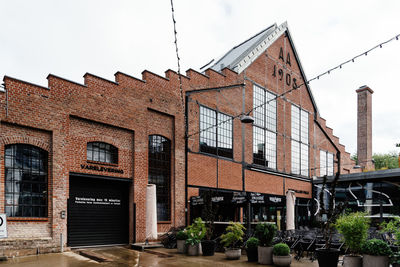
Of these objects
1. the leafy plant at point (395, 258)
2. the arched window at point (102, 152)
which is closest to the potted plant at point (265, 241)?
the leafy plant at point (395, 258)

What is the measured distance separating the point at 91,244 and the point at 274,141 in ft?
48.1

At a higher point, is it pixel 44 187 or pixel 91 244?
pixel 44 187

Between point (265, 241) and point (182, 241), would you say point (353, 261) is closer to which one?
point (265, 241)

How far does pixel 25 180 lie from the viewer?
43.1ft

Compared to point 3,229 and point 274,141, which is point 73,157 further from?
point 274,141

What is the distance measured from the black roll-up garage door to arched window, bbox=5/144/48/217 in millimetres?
1219

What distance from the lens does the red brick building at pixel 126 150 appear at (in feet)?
42.8

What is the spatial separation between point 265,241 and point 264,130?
13.5m

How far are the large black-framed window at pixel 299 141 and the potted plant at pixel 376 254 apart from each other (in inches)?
706

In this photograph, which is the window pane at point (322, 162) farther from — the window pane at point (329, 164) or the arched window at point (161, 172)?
the arched window at point (161, 172)

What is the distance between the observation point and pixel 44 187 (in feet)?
44.7

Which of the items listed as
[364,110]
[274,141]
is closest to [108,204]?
[274,141]

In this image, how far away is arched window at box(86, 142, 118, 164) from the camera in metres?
15.1

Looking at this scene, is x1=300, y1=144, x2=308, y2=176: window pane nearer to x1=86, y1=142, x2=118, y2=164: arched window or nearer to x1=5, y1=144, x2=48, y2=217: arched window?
x1=86, y1=142, x2=118, y2=164: arched window
